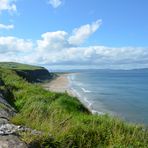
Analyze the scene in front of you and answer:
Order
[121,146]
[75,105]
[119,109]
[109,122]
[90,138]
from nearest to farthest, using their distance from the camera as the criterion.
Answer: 1. [121,146]
2. [90,138]
3. [109,122]
4. [75,105]
5. [119,109]

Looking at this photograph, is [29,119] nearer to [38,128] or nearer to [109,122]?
[38,128]

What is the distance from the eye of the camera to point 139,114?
51.2 metres

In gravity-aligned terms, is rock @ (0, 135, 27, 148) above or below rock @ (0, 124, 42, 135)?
below

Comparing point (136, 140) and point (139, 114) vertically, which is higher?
point (136, 140)

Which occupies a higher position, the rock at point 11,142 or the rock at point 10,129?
the rock at point 10,129

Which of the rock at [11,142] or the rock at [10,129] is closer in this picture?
the rock at [11,142]

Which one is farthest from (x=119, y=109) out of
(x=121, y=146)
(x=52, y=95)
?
(x=121, y=146)

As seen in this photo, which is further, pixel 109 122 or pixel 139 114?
pixel 139 114

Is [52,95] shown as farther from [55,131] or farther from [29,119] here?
[55,131]

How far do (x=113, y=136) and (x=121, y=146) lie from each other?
3.96ft

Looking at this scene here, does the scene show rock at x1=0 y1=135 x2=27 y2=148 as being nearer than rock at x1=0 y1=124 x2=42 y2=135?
Yes

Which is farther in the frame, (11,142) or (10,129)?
(10,129)

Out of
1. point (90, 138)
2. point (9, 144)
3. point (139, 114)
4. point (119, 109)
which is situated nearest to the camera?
point (9, 144)

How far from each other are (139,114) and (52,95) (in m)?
31.7
